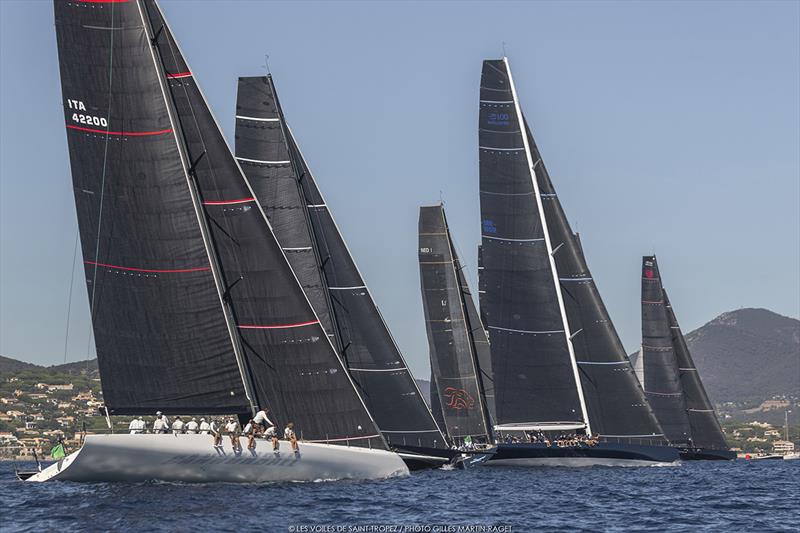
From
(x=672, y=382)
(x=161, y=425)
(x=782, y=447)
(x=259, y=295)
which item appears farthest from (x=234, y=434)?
(x=782, y=447)

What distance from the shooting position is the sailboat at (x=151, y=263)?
40.4 m

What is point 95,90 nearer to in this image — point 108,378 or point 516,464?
point 108,378

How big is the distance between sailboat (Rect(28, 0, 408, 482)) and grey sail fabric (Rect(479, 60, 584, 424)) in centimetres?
1847

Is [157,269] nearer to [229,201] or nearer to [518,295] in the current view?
[229,201]

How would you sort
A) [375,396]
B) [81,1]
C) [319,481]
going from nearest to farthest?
[81,1] < [319,481] < [375,396]

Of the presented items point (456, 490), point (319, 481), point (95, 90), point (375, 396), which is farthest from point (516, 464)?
point (95, 90)

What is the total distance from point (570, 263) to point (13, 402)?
14299cm

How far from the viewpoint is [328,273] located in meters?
55.9

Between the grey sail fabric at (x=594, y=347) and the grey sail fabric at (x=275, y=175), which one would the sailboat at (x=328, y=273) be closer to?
the grey sail fabric at (x=275, y=175)

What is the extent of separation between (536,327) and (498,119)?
9.27m

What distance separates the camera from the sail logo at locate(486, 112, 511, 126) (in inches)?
2391

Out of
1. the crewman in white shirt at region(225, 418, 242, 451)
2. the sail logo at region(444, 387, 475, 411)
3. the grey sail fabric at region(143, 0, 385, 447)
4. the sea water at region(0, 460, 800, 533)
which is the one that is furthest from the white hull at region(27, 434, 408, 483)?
the sail logo at region(444, 387, 475, 411)

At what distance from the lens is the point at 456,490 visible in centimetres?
4525

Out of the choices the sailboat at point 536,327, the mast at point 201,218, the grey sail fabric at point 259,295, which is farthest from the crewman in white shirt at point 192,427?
the sailboat at point 536,327
